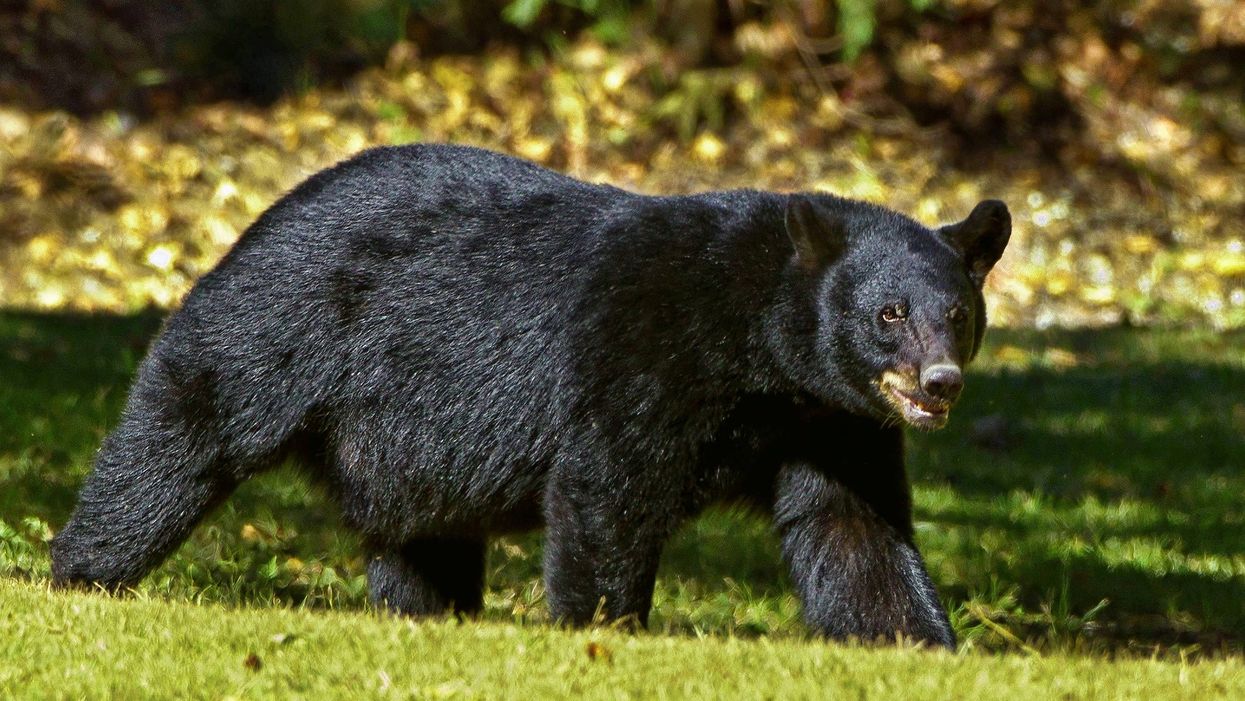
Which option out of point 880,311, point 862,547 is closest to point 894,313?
point 880,311

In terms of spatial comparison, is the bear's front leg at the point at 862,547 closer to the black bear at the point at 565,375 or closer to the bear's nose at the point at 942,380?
the black bear at the point at 565,375

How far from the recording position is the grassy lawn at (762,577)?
173 inches

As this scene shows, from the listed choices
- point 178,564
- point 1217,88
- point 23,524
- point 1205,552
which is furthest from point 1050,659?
point 1217,88

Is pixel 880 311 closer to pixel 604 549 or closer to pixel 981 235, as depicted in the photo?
pixel 981 235

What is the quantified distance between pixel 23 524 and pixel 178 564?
0.67 m

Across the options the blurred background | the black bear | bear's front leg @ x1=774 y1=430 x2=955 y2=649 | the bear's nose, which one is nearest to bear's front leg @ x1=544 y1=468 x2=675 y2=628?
the black bear

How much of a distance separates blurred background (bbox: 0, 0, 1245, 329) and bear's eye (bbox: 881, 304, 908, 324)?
7.27 m

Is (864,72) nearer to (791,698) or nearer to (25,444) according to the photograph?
(25,444)

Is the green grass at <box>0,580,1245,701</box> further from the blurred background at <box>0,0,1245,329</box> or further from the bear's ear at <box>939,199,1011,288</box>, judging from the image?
the blurred background at <box>0,0,1245,329</box>

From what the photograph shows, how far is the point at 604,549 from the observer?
5.32 m

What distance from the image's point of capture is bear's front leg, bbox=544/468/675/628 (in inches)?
209

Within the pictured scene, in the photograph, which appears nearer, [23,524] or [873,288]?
[873,288]

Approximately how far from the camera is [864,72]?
14578 millimetres

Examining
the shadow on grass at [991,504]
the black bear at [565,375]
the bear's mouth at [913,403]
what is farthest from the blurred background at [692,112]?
the bear's mouth at [913,403]
